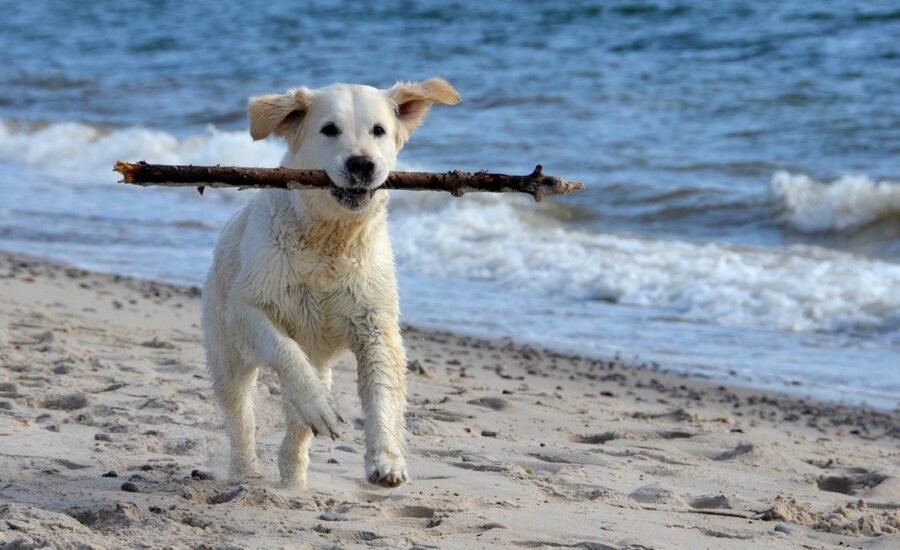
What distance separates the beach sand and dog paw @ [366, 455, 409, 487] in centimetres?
16

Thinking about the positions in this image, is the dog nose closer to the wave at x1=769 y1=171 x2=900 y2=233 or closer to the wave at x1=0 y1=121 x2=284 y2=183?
the wave at x1=769 y1=171 x2=900 y2=233

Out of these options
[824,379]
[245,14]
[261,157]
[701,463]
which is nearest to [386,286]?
[701,463]

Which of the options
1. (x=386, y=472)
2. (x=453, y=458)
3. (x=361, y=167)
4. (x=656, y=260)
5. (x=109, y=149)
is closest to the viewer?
(x=386, y=472)

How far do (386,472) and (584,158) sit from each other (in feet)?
44.4

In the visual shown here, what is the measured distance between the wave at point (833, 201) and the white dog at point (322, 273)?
949 centimetres

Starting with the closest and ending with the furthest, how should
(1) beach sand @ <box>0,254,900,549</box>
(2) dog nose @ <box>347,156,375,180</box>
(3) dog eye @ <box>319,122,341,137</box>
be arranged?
1. (1) beach sand @ <box>0,254,900,549</box>
2. (2) dog nose @ <box>347,156,375,180</box>
3. (3) dog eye @ <box>319,122,341,137</box>

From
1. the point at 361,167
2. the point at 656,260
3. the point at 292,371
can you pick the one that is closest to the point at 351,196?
the point at 361,167

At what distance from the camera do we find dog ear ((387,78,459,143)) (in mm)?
5832

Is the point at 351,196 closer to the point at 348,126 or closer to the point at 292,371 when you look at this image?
the point at 348,126

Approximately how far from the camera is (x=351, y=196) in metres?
5.31

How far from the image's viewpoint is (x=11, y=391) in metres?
6.69

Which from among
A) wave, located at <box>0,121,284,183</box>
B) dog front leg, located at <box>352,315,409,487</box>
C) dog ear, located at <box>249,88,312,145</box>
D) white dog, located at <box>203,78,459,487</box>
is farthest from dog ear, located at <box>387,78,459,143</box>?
wave, located at <box>0,121,284,183</box>

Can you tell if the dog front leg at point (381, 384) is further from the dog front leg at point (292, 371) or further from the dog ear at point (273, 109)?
the dog ear at point (273, 109)

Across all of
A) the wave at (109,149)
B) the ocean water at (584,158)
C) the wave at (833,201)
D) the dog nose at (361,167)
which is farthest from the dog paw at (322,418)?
the wave at (109,149)
